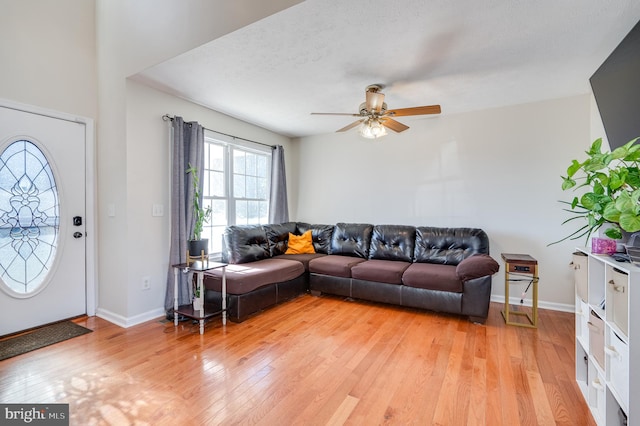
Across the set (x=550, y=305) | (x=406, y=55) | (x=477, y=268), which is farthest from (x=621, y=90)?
(x=550, y=305)

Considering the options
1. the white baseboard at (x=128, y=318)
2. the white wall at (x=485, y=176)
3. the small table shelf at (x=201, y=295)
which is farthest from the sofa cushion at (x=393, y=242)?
the white baseboard at (x=128, y=318)

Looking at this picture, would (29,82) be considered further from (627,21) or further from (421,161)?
(627,21)

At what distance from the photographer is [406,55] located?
241 centimetres

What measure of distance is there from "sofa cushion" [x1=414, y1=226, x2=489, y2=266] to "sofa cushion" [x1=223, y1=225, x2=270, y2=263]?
84.6 inches

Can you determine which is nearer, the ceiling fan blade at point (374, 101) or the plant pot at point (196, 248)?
the ceiling fan blade at point (374, 101)

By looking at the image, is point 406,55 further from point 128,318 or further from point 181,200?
point 128,318

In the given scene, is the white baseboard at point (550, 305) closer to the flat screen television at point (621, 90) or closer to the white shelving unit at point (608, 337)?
the white shelving unit at point (608, 337)

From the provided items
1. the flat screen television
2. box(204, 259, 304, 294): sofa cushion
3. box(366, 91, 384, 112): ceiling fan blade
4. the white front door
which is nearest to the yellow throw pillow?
box(204, 259, 304, 294): sofa cushion

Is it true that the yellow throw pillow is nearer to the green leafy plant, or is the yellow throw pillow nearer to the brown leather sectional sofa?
the brown leather sectional sofa

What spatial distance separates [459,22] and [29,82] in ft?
Result: 12.6

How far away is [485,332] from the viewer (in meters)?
2.80

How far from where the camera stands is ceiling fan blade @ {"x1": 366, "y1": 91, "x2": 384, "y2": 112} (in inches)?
109

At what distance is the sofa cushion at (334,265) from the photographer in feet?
12.2

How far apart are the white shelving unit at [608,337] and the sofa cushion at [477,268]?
3.14ft
